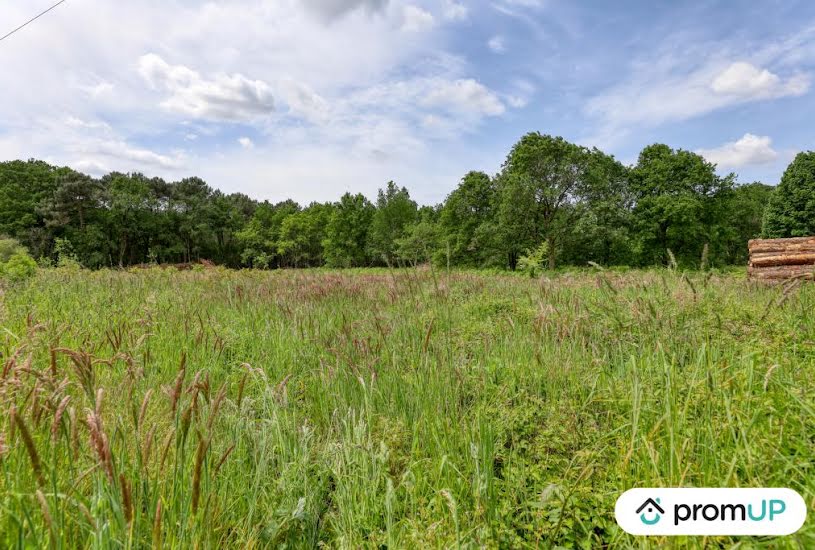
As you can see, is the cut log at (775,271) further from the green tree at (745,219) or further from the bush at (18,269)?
the green tree at (745,219)

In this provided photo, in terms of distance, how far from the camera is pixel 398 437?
7.66 ft

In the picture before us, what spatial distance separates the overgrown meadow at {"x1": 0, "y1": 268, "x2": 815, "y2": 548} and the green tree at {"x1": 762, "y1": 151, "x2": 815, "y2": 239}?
24400 mm

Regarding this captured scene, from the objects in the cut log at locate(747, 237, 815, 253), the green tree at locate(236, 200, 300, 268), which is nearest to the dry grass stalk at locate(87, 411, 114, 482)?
the cut log at locate(747, 237, 815, 253)

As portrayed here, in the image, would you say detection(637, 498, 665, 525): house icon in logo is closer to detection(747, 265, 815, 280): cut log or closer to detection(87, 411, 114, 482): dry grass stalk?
detection(87, 411, 114, 482): dry grass stalk

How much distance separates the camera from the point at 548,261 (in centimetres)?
2636

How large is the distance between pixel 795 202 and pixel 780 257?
58.0ft

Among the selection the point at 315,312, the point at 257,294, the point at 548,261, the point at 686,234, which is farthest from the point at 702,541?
the point at 686,234

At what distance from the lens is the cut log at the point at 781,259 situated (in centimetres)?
909

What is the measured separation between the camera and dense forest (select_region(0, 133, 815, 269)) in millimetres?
25859

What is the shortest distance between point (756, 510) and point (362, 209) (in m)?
51.6

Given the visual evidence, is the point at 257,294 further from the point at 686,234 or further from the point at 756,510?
the point at 686,234

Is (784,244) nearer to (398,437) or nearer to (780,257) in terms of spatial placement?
(780,257)

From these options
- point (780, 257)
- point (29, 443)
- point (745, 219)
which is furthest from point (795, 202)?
point (29, 443)

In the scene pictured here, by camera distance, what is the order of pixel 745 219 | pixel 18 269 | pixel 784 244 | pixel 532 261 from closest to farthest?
pixel 18 269 → pixel 784 244 → pixel 532 261 → pixel 745 219
